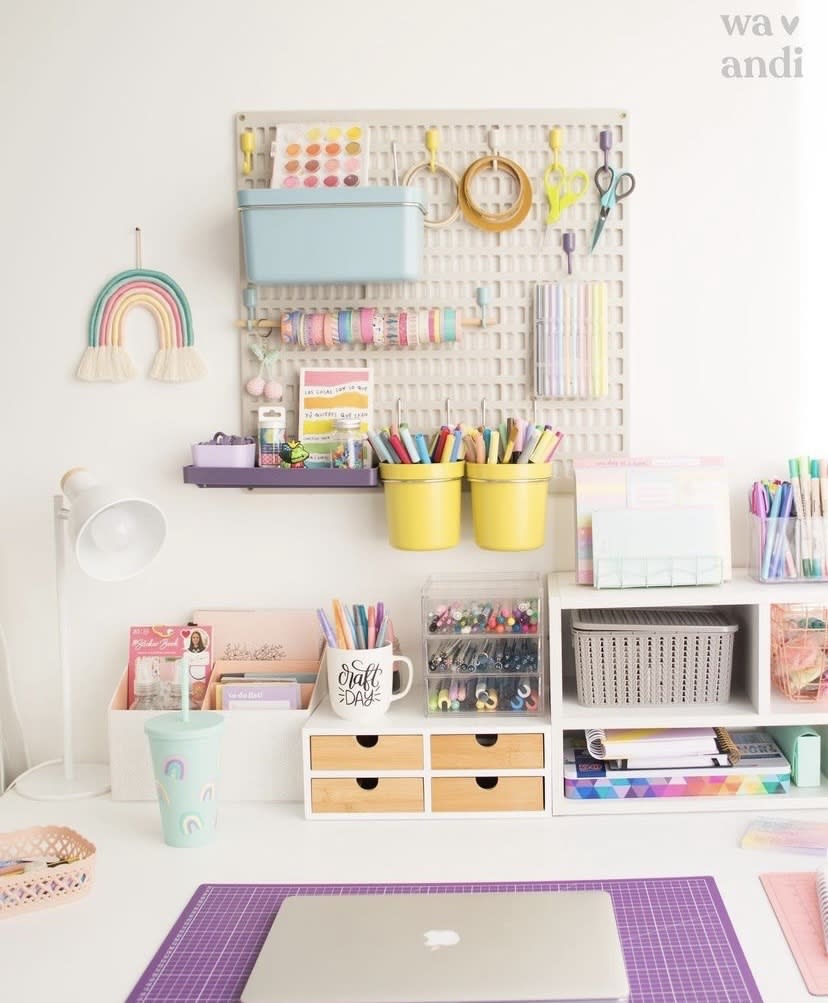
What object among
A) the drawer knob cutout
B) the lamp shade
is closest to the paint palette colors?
the lamp shade

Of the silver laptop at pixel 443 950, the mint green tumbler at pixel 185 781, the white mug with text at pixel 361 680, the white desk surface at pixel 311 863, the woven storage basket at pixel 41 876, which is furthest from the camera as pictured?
the white mug with text at pixel 361 680

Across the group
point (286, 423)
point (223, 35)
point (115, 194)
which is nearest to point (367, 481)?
point (286, 423)

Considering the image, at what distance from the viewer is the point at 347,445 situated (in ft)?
6.04

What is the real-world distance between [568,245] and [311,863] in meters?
1.06

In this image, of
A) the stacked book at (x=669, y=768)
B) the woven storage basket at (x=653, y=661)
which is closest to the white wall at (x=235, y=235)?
the woven storage basket at (x=653, y=661)

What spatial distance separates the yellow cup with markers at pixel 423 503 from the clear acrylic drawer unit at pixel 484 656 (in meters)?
0.09

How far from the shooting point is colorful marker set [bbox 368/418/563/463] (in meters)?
1.78

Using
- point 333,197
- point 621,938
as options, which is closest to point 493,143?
point 333,197

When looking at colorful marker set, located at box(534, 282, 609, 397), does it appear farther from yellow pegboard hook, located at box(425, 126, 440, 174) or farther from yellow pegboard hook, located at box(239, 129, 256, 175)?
yellow pegboard hook, located at box(239, 129, 256, 175)

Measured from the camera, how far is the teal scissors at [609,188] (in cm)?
184

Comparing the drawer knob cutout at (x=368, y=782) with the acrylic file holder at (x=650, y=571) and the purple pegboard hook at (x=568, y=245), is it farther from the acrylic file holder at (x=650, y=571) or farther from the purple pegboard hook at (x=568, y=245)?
the purple pegboard hook at (x=568, y=245)

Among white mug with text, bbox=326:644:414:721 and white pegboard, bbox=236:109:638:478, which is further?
white pegboard, bbox=236:109:638:478

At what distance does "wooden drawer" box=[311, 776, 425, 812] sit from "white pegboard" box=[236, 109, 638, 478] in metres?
0.59

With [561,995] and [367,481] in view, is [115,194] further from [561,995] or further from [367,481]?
[561,995]
